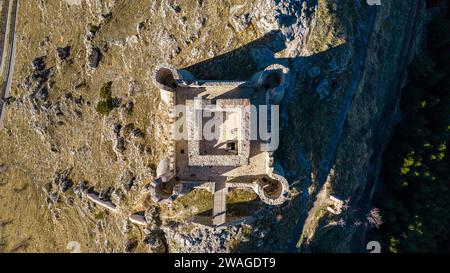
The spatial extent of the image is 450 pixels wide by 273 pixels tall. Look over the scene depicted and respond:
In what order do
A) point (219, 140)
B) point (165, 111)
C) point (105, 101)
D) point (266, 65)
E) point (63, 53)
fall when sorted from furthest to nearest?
point (63, 53)
point (105, 101)
point (165, 111)
point (266, 65)
point (219, 140)

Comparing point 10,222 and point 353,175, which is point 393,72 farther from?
point 10,222

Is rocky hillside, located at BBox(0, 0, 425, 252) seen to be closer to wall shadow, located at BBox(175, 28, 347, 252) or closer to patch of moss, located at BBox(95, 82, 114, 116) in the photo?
wall shadow, located at BBox(175, 28, 347, 252)

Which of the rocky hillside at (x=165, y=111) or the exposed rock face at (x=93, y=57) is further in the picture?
the exposed rock face at (x=93, y=57)

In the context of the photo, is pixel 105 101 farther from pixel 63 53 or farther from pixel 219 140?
pixel 219 140

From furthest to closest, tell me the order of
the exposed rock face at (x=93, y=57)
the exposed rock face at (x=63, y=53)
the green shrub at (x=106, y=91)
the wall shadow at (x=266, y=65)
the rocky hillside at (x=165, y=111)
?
the exposed rock face at (x=63, y=53) < the exposed rock face at (x=93, y=57) < the green shrub at (x=106, y=91) < the rocky hillside at (x=165, y=111) < the wall shadow at (x=266, y=65)

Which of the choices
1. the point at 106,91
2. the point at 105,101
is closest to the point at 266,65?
the point at 106,91

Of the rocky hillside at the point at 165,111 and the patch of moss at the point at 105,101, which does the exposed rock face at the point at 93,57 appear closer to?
the rocky hillside at the point at 165,111

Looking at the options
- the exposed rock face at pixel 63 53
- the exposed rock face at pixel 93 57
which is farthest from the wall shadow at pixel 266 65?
the exposed rock face at pixel 63 53
